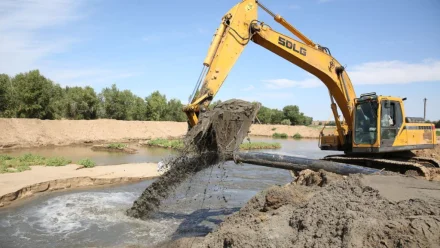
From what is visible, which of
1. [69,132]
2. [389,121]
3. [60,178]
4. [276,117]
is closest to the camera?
[389,121]

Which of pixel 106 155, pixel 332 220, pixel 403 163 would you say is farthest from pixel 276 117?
pixel 332 220

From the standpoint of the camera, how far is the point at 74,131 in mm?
38312

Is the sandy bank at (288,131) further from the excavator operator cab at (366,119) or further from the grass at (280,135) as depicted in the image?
the excavator operator cab at (366,119)

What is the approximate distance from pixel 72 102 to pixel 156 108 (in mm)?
15353

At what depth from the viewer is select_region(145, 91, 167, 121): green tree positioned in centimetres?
6300

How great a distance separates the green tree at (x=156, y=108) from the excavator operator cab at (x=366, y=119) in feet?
182

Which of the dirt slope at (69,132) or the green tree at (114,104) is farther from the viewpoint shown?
the green tree at (114,104)

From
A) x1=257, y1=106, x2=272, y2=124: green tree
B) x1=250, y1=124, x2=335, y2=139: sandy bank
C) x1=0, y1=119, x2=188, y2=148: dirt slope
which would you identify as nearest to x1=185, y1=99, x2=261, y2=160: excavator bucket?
x1=0, y1=119, x2=188, y2=148: dirt slope

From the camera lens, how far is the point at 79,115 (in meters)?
53.9

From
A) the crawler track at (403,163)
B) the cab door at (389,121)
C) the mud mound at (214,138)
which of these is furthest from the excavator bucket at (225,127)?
the crawler track at (403,163)

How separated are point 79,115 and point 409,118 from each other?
52099 millimetres

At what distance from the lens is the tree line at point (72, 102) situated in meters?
41.2

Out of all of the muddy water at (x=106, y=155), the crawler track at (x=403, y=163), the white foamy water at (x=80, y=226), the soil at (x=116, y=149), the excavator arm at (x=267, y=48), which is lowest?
the white foamy water at (x=80, y=226)

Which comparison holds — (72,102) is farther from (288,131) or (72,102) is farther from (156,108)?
(288,131)
